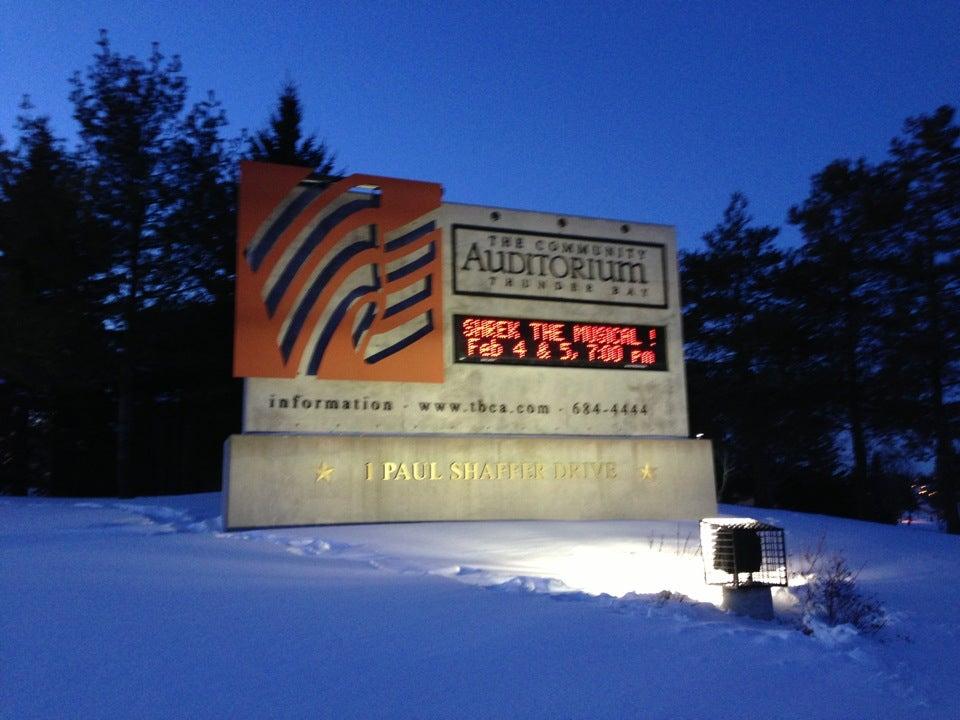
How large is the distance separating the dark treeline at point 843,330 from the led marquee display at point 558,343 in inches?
416

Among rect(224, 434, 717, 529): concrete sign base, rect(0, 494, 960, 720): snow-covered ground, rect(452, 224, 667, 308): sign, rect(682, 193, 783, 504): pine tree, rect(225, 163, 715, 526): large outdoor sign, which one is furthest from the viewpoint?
rect(682, 193, 783, 504): pine tree

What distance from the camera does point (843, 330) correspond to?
23.4m

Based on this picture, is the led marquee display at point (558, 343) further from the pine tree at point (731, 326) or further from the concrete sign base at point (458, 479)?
the pine tree at point (731, 326)

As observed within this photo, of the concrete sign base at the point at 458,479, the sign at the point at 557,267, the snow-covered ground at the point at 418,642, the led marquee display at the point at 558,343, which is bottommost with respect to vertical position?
the snow-covered ground at the point at 418,642

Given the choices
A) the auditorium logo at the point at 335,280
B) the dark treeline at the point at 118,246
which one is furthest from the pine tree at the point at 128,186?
the auditorium logo at the point at 335,280

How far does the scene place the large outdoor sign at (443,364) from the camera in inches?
468

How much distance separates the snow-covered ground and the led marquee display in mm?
4406

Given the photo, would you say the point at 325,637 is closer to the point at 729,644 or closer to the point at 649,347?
the point at 729,644

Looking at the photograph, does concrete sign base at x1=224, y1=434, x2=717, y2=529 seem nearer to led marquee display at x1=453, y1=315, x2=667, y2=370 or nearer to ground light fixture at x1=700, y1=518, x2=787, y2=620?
led marquee display at x1=453, y1=315, x2=667, y2=370

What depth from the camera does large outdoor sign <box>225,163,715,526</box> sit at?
11898 millimetres

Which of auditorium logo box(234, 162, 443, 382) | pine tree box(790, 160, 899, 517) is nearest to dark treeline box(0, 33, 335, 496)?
auditorium logo box(234, 162, 443, 382)

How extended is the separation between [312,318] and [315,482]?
2.38 metres

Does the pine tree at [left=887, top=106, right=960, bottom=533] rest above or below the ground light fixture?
above

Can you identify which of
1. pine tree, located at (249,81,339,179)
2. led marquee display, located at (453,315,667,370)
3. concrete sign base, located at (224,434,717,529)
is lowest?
concrete sign base, located at (224,434,717,529)
